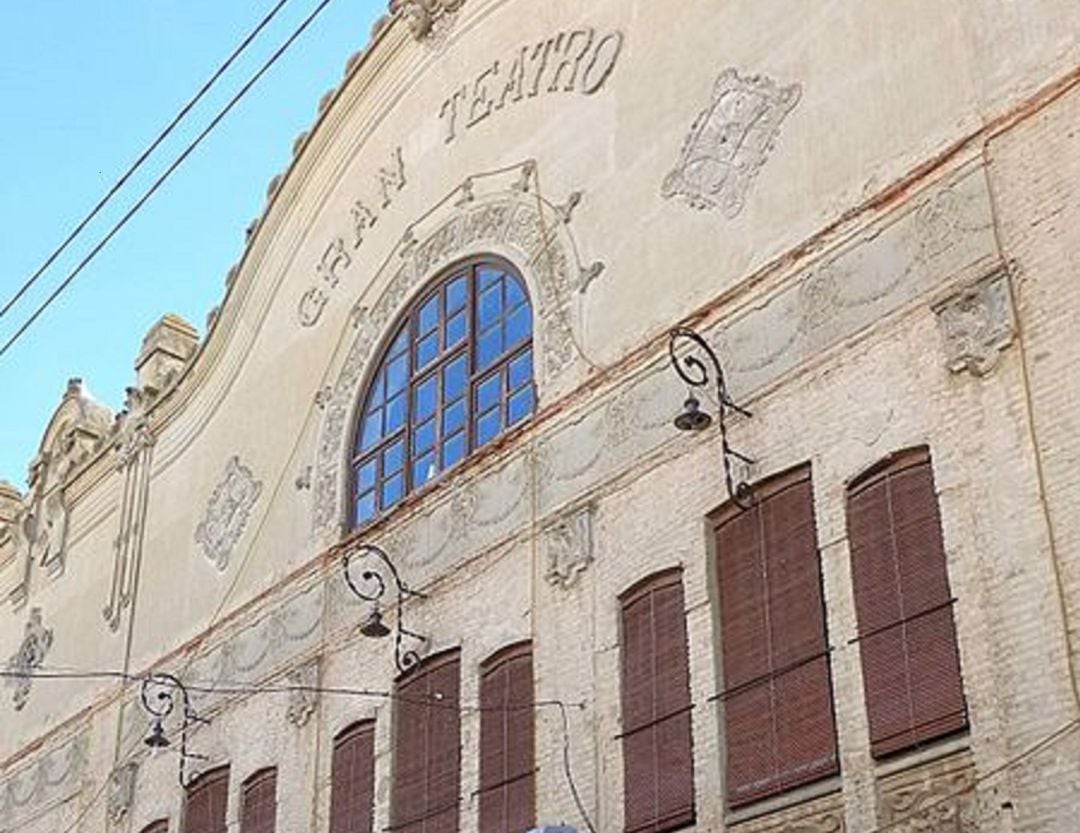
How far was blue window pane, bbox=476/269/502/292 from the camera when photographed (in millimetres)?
17531

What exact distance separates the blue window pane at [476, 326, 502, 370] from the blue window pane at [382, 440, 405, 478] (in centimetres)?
140

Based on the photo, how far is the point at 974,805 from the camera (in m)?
10.8

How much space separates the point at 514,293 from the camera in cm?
1716

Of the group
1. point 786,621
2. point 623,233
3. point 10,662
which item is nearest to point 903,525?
point 786,621

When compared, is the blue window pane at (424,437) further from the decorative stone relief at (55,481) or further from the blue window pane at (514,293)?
the decorative stone relief at (55,481)

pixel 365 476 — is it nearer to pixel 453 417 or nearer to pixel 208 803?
pixel 453 417

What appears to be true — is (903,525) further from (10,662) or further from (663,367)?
(10,662)

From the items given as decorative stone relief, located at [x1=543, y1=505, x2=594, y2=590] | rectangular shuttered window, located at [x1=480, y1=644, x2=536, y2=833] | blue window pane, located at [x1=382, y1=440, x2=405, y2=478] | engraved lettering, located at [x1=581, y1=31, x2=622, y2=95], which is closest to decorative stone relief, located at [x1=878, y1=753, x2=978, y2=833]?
rectangular shuttered window, located at [x1=480, y1=644, x2=536, y2=833]

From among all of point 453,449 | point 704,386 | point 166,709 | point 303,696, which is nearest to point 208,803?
point 166,709

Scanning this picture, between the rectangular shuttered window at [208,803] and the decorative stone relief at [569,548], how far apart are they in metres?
5.60

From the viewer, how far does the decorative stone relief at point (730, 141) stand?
47.4 ft

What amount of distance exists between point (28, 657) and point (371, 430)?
8110mm

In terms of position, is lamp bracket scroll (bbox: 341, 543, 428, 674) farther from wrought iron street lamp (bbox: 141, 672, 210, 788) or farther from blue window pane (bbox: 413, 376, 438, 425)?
wrought iron street lamp (bbox: 141, 672, 210, 788)

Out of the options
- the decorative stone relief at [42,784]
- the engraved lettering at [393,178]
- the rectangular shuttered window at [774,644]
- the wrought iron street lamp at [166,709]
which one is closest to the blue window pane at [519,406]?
the rectangular shuttered window at [774,644]
